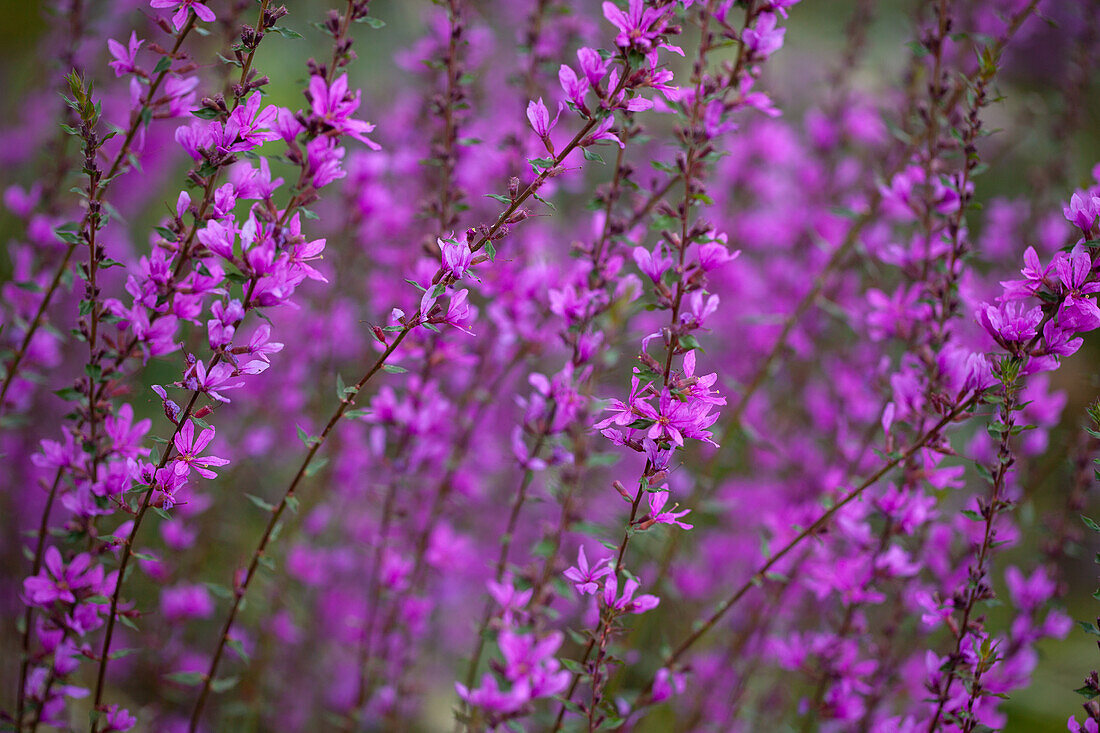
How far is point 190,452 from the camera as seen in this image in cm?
138

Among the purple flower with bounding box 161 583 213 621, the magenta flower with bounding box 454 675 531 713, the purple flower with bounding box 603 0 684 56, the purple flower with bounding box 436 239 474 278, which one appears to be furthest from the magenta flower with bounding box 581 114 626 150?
the purple flower with bounding box 161 583 213 621

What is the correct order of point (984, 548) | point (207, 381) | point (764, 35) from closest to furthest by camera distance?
point (207, 381) < point (984, 548) < point (764, 35)

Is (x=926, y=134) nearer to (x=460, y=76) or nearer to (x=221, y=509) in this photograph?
(x=460, y=76)

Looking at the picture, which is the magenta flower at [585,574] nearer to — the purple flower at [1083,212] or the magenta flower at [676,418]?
the magenta flower at [676,418]

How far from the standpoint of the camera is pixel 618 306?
1.54m

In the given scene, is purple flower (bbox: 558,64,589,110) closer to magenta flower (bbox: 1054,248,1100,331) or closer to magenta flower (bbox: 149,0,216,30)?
magenta flower (bbox: 149,0,216,30)

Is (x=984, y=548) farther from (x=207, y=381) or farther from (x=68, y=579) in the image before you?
(x=68, y=579)

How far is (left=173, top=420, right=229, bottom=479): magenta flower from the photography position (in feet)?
4.36

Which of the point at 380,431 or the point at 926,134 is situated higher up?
the point at 926,134

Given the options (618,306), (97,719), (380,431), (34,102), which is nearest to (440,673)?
(380,431)

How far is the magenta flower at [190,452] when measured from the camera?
133cm

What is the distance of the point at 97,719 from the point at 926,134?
2.30 metres

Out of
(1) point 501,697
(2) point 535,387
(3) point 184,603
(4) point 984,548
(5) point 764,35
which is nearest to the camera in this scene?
(1) point 501,697

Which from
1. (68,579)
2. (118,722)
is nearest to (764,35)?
(68,579)
